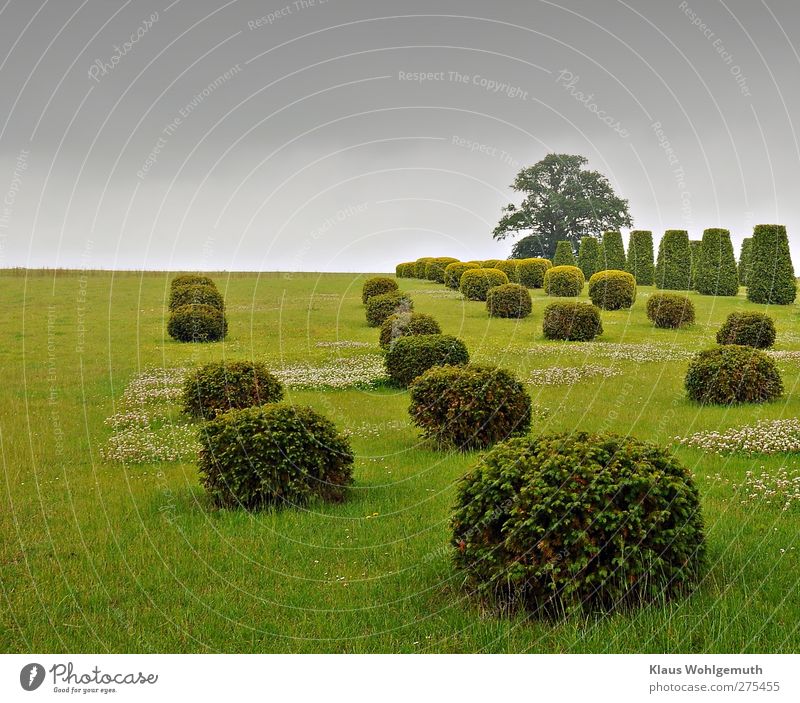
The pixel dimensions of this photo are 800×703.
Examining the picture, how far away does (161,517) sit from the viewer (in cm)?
1055

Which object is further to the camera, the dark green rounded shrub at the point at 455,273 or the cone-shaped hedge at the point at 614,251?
the dark green rounded shrub at the point at 455,273

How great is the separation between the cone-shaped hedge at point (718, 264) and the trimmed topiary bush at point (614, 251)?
7.79 meters

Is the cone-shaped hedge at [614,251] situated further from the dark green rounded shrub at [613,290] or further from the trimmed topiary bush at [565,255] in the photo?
the dark green rounded shrub at [613,290]

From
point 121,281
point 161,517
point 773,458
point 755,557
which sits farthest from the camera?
point 121,281

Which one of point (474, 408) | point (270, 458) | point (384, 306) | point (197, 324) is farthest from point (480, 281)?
point (270, 458)

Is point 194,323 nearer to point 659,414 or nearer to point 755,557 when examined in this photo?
point 659,414

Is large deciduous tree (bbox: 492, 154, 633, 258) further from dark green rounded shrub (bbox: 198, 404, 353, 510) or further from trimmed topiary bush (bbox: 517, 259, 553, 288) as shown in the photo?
dark green rounded shrub (bbox: 198, 404, 353, 510)

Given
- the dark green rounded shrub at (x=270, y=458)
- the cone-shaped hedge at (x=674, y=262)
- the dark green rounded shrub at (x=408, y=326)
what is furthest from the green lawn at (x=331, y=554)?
the cone-shaped hedge at (x=674, y=262)

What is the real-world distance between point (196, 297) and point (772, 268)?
34.3 meters

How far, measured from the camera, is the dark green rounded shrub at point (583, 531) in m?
6.67

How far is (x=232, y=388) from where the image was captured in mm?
17109

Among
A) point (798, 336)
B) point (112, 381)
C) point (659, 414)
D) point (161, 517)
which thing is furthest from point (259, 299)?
point (161, 517)

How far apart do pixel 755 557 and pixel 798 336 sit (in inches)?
1097

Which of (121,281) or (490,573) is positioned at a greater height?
(121,281)
